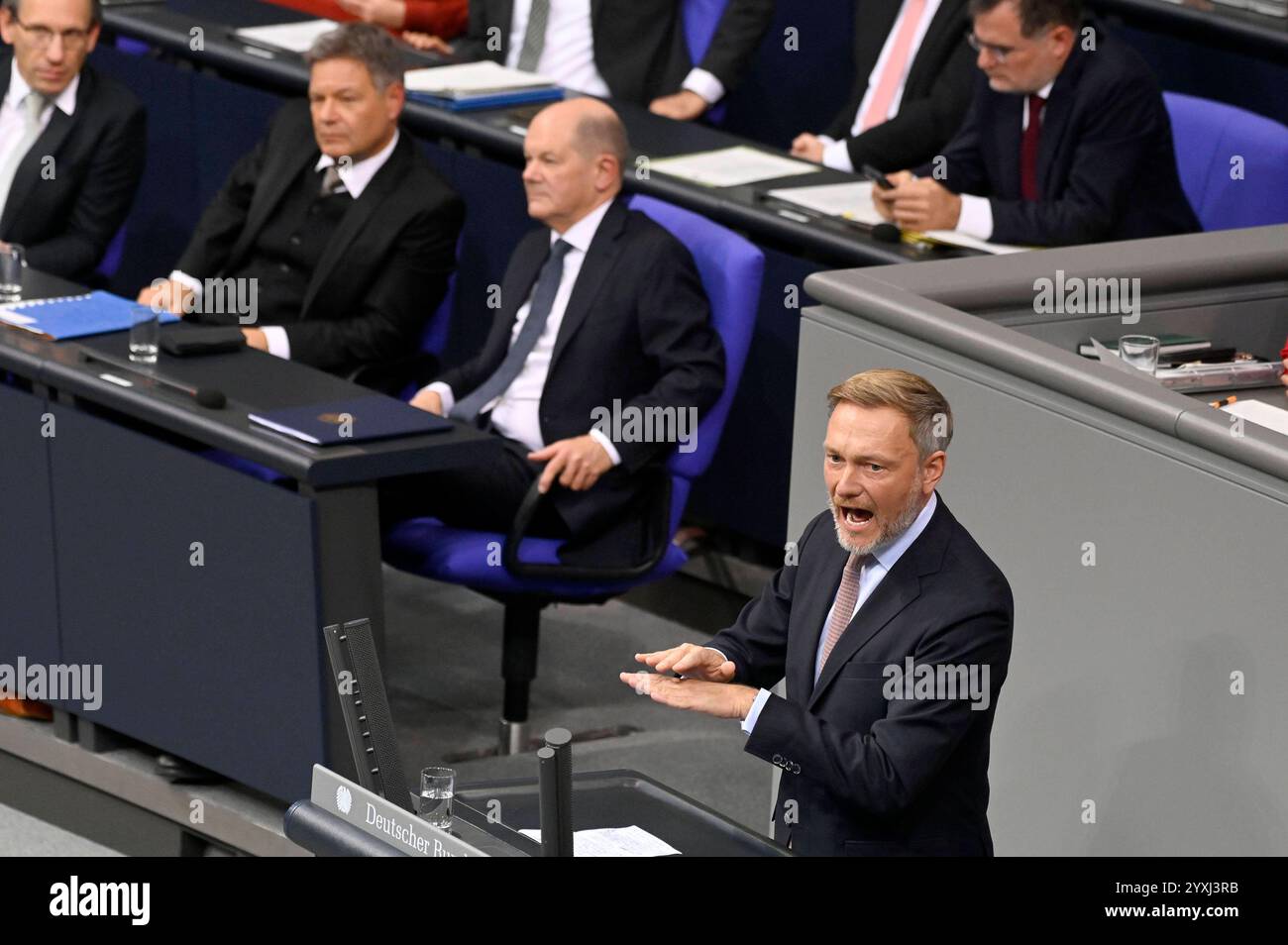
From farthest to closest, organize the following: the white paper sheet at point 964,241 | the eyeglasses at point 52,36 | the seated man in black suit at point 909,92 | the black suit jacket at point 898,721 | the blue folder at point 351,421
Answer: the seated man in black suit at point 909,92, the eyeglasses at point 52,36, the white paper sheet at point 964,241, the blue folder at point 351,421, the black suit jacket at point 898,721

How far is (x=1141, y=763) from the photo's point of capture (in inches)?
131

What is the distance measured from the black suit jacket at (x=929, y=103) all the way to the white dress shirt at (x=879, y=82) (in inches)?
1.2

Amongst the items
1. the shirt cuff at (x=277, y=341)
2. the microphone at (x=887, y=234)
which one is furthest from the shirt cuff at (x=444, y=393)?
the microphone at (x=887, y=234)

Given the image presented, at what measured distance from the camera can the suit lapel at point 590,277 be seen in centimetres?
477

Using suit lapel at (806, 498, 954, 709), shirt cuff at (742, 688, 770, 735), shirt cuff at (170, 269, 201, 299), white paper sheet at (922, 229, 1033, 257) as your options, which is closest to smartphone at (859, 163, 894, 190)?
white paper sheet at (922, 229, 1033, 257)

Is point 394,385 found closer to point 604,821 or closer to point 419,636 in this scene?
point 419,636

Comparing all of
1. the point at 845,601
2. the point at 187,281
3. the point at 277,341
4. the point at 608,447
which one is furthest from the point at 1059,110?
the point at 845,601

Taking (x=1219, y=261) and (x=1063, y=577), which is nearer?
(x=1063, y=577)

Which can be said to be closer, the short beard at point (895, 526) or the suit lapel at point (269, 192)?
the short beard at point (895, 526)

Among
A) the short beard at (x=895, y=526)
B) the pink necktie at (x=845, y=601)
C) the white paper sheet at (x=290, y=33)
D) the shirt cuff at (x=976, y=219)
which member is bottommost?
the pink necktie at (x=845, y=601)

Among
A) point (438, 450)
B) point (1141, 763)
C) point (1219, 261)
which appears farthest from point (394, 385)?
point (1141, 763)

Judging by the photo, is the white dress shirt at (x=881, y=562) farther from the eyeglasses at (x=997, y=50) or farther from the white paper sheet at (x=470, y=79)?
the white paper sheet at (x=470, y=79)

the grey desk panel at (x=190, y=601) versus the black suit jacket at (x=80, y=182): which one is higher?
the black suit jacket at (x=80, y=182)
